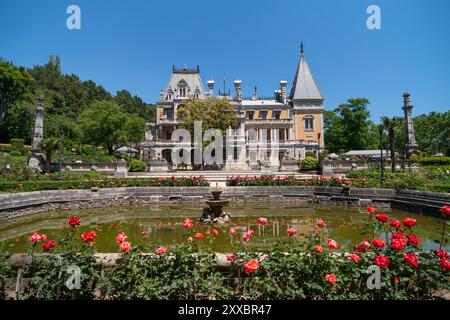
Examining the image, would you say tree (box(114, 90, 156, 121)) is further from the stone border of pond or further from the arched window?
the stone border of pond

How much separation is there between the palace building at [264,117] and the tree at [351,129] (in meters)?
10.2

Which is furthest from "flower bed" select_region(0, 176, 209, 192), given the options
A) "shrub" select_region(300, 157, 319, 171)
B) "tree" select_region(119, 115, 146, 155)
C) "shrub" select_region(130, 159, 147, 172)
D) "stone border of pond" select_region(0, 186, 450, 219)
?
"tree" select_region(119, 115, 146, 155)

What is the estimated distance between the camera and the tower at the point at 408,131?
2914 centimetres

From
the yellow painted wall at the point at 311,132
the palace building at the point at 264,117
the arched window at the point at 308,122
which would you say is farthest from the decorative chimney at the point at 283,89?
the yellow painted wall at the point at 311,132

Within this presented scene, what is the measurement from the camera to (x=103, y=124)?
45094 millimetres

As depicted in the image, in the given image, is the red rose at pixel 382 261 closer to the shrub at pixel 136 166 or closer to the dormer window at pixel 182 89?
the shrub at pixel 136 166

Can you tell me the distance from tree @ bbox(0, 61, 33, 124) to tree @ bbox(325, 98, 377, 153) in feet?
197

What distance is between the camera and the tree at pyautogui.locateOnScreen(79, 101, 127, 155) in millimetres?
45062

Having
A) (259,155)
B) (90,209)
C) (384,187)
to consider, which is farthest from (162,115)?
(384,187)

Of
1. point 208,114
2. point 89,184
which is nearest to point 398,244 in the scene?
point 89,184

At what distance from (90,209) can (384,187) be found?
56.2 feet

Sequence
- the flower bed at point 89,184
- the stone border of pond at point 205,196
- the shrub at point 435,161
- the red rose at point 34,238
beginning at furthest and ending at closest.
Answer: the shrub at point 435,161, the flower bed at point 89,184, the stone border of pond at point 205,196, the red rose at point 34,238
